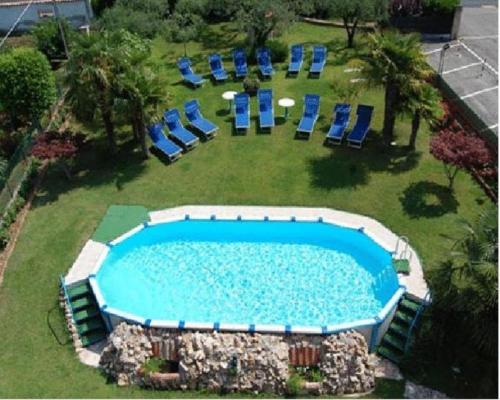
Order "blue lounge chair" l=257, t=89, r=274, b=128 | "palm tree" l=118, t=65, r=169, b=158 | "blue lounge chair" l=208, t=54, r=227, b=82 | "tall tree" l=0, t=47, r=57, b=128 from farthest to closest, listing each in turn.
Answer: "blue lounge chair" l=208, t=54, r=227, b=82, "blue lounge chair" l=257, t=89, r=274, b=128, "tall tree" l=0, t=47, r=57, b=128, "palm tree" l=118, t=65, r=169, b=158

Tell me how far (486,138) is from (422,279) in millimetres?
9304

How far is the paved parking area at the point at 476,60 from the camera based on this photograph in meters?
27.4

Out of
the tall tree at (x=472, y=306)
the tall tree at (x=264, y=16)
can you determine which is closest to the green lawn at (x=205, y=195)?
the tall tree at (x=472, y=306)

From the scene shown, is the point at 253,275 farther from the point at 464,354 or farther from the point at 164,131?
the point at 164,131

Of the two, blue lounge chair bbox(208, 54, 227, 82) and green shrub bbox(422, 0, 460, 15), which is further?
green shrub bbox(422, 0, 460, 15)

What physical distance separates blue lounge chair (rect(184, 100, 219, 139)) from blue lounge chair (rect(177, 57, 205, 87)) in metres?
3.31

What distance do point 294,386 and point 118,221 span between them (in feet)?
31.9

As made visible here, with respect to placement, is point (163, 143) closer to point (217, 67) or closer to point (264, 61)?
point (217, 67)

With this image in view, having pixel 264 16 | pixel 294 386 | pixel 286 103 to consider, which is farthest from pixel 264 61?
pixel 294 386

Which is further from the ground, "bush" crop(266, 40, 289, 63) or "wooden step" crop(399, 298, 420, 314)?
"bush" crop(266, 40, 289, 63)

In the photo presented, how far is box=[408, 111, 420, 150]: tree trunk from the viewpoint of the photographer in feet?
78.7

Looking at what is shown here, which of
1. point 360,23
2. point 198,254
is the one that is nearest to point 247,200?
point 198,254

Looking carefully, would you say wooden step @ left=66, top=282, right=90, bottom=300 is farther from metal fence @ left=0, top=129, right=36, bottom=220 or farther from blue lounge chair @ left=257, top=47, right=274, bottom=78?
blue lounge chair @ left=257, top=47, right=274, bottom=78

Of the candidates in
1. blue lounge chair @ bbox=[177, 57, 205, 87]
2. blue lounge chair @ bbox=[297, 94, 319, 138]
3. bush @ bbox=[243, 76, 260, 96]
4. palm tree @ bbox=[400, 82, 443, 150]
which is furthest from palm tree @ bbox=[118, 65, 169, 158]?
palm tree @ bbox=[400, 82, 443, 150]
